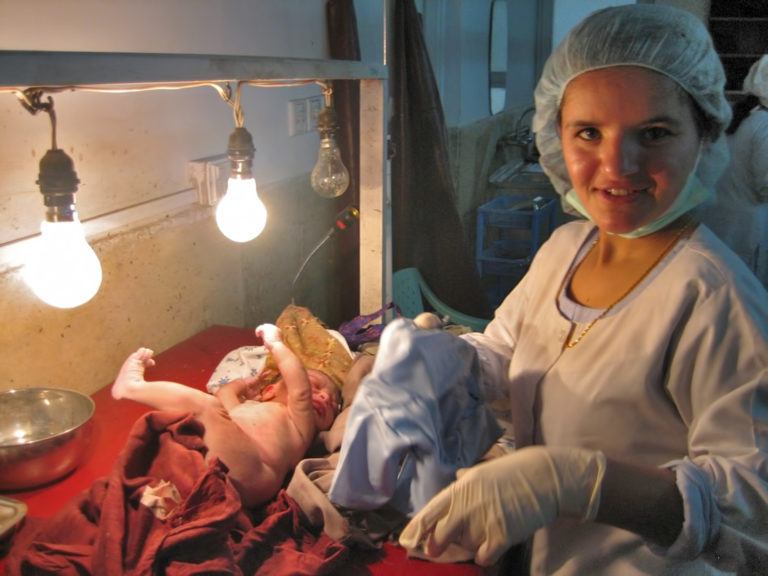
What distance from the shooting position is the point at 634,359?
3.51 ft

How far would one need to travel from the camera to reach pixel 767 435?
93 centimetres

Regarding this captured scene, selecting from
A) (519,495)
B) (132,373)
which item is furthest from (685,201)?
(132,373)

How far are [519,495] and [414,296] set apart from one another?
2.30m

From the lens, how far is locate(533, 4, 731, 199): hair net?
41.5 inches

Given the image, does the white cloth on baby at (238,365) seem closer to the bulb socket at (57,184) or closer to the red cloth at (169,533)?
the red cloth at (169,533)

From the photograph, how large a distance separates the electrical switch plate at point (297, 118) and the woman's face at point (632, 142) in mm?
1665

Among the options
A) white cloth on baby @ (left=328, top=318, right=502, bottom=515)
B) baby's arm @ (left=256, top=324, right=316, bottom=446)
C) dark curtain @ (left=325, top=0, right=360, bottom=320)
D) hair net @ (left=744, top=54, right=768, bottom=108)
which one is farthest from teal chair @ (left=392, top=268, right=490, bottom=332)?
hair net @ (left=744, top=54, right=768, bottom=108)

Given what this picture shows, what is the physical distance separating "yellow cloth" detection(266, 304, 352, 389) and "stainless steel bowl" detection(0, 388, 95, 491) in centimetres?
66

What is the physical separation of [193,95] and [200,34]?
181 mm

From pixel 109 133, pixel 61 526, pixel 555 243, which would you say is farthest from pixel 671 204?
pixel 109 133

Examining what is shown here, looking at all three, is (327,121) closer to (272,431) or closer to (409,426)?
(272,431)

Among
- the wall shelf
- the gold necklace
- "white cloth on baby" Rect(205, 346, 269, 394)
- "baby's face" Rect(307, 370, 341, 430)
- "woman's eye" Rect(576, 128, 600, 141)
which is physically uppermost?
the wall shelf

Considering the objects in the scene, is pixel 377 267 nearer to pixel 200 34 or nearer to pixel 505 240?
pixel 200 34

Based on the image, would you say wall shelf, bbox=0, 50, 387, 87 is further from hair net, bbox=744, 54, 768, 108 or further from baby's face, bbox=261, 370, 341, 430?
hair net, bbox=744, 54, 768, 108
